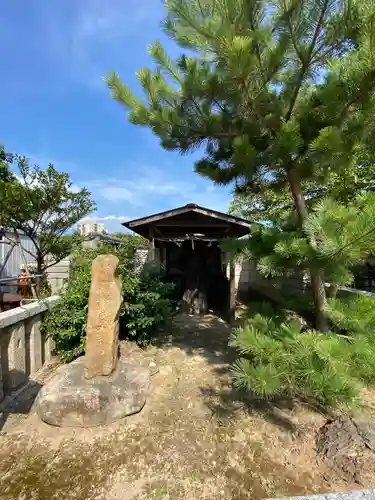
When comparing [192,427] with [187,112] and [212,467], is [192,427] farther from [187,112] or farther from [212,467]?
[187,112]

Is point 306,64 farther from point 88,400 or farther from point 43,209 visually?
point 43,209

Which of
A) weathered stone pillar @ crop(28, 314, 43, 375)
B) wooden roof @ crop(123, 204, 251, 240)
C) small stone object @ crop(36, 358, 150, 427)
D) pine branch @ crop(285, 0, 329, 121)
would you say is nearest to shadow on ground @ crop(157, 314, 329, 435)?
small stone object @ crop(36, 358, 150, 427)

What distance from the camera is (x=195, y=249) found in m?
8.61

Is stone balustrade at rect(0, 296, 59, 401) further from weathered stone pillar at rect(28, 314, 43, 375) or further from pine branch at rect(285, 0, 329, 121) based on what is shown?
pine branch at rect(285, 0, 329, 121)

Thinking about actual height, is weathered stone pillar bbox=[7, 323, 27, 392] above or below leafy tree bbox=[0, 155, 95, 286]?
below

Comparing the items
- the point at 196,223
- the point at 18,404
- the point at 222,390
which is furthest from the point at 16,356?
the point at 196,223

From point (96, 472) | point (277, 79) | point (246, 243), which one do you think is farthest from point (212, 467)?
point (277, 79)

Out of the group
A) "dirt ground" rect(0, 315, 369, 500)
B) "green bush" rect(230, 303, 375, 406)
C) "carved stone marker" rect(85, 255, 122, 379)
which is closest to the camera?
"green bush" rect(230, 303, 375, 406)

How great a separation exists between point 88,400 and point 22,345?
1.56m

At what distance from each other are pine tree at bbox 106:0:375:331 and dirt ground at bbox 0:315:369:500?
1316 mm

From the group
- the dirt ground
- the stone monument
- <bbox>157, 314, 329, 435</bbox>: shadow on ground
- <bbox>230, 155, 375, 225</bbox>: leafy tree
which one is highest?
<bbox>230, 155, 375, 225</bbox>: leafy tree

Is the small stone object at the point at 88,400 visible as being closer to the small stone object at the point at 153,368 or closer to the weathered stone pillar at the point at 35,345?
the small stone object at the point at 153,368

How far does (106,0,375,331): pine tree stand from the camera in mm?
2377

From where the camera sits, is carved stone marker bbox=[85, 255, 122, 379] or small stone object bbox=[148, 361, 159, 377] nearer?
carved stone marker bbox=[85, 255, 122, 379]
